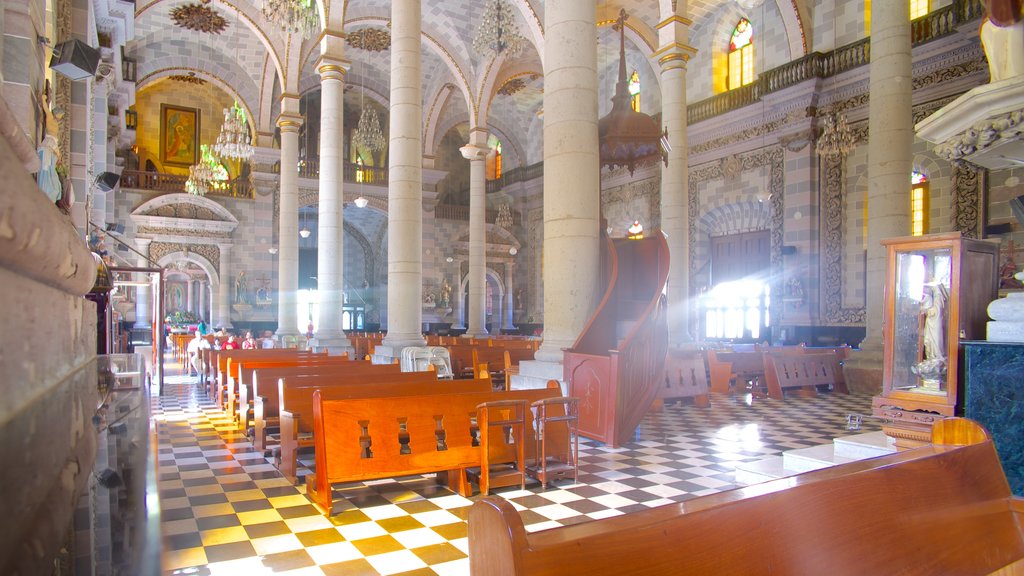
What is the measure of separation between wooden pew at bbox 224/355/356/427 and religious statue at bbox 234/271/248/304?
1559cm

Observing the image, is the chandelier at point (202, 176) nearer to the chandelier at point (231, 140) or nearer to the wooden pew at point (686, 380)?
the chandelier at point (231, 140)

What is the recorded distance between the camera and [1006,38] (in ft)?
12.0

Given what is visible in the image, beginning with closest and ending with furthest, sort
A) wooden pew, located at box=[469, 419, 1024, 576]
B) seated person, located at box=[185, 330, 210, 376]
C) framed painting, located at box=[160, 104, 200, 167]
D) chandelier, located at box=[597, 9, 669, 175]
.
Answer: wooden pew, located at box=[469, 419, 1024, 576]
chandelier, located at box=[597, 9, 669, 175]
seated person, located at box=[185, 330, 210, 376]
framed painting, located at box=[160, 104, 200, 167]

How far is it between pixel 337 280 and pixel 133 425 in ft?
48.0

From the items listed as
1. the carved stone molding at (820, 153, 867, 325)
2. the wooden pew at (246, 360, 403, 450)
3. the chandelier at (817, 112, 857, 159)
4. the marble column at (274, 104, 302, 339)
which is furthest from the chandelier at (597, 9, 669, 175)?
the marble column at (274, 104, 302, 339)

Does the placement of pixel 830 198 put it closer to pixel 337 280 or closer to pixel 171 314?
pixel 337 280

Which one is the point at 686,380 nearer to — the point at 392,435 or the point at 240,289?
the point at 392,435

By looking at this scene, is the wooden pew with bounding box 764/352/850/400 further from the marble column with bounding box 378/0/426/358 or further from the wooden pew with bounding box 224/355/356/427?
the wooden pew with bounding box 224/355/356/427

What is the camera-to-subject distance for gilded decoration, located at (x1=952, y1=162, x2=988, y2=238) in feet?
46.3

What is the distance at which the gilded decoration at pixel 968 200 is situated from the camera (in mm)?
14125

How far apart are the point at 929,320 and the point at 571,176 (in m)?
4.05

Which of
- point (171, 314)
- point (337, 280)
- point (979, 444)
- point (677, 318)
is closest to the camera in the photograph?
point (979, 444)

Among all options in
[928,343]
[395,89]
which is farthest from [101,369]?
[395,89]

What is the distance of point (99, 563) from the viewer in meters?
0.75
